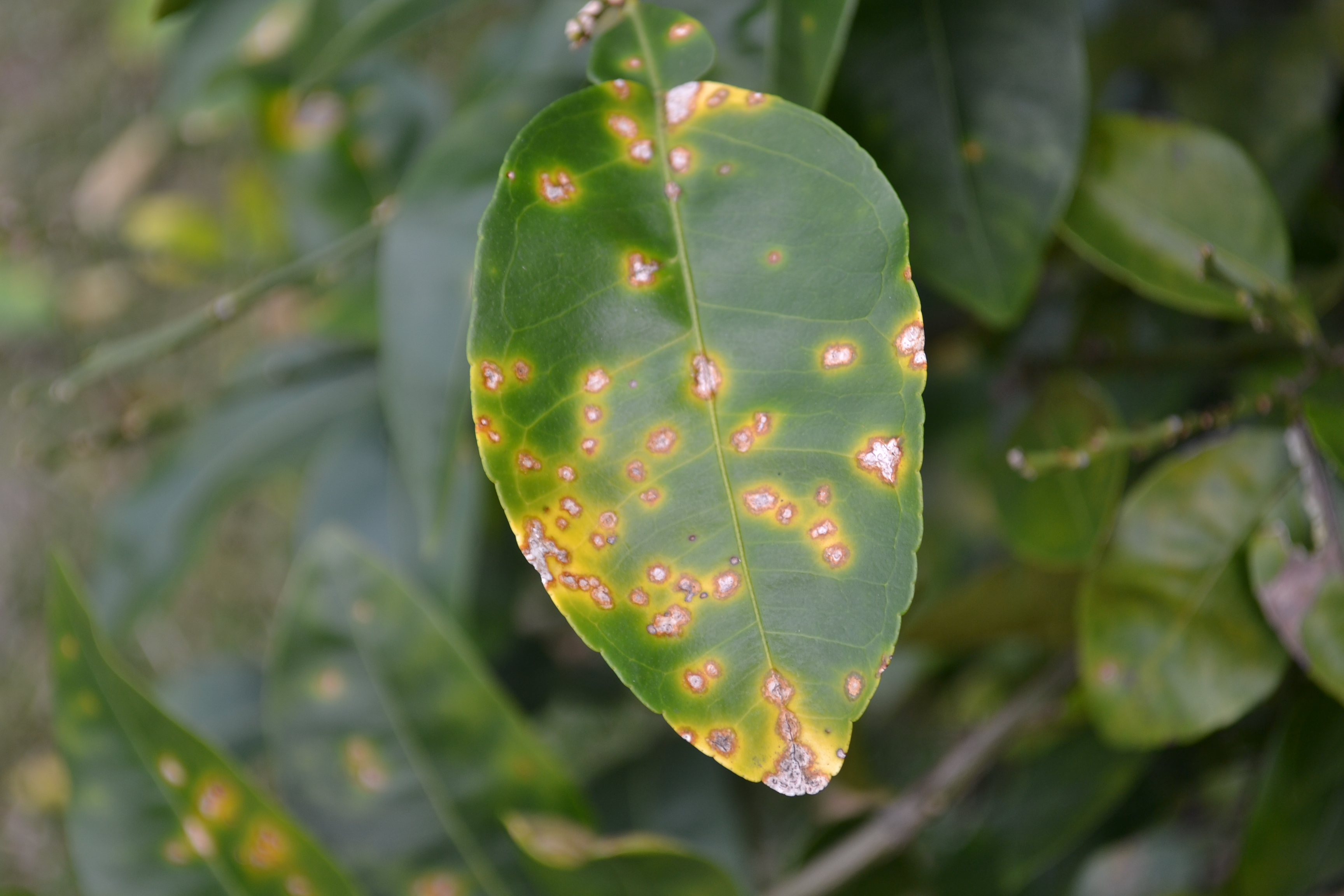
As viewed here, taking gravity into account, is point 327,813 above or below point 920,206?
below

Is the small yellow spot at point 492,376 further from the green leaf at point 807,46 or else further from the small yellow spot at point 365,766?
the small yellow spot at point 365,766

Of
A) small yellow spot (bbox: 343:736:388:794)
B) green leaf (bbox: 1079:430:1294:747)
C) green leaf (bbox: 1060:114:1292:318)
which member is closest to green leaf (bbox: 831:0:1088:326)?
green leaf (bbox: 1060:114:1292:318)

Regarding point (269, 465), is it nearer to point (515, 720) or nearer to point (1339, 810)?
point (515, 720)

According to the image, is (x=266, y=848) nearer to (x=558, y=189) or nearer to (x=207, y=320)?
(x=207, y=320)

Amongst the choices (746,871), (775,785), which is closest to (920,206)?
(775,785)

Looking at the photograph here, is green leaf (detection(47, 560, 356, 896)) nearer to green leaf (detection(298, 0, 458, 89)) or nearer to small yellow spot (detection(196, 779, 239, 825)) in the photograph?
small yellow spot (detection(196, 779, 239, 825))

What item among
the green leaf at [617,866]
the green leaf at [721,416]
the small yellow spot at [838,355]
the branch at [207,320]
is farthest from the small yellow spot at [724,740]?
the branch at [207,320]
